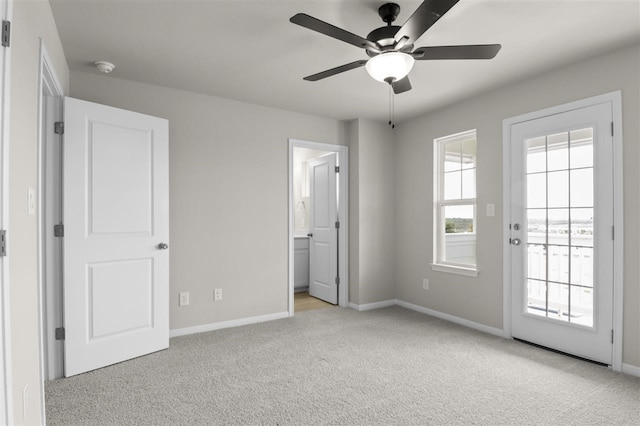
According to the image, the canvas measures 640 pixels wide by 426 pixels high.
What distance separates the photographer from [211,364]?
9.37ft

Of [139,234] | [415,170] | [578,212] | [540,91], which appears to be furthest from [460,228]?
[139,234]

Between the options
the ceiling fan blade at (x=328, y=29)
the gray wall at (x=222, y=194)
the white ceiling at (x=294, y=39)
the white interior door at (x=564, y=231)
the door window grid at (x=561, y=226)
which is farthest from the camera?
the gray wall at (x=222, y=194)

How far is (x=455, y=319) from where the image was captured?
4.00m

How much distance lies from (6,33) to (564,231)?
12.2 ft

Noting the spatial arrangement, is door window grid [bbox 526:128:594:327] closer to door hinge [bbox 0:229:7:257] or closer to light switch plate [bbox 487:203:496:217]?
light switch plate [bbox 487:203:496:217]

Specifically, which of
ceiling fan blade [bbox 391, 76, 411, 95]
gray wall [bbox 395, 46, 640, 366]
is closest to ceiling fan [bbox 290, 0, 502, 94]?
ceiling fan blade [bbox 391, 76, 411, 95]

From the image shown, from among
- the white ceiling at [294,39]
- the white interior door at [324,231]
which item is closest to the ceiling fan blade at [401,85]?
the white ceiling at [294,39]

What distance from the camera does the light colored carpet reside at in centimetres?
212

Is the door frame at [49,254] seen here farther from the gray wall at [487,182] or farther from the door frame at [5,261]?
the gray wall at [487,182]

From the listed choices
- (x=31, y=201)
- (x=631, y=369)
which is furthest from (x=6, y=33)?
(x=631, y=369)

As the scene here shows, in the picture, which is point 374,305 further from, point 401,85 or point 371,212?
point 401,85

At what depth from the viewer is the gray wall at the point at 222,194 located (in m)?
3.52

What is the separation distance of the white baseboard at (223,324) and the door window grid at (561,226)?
8.39 feet

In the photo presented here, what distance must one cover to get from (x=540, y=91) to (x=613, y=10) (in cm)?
104
